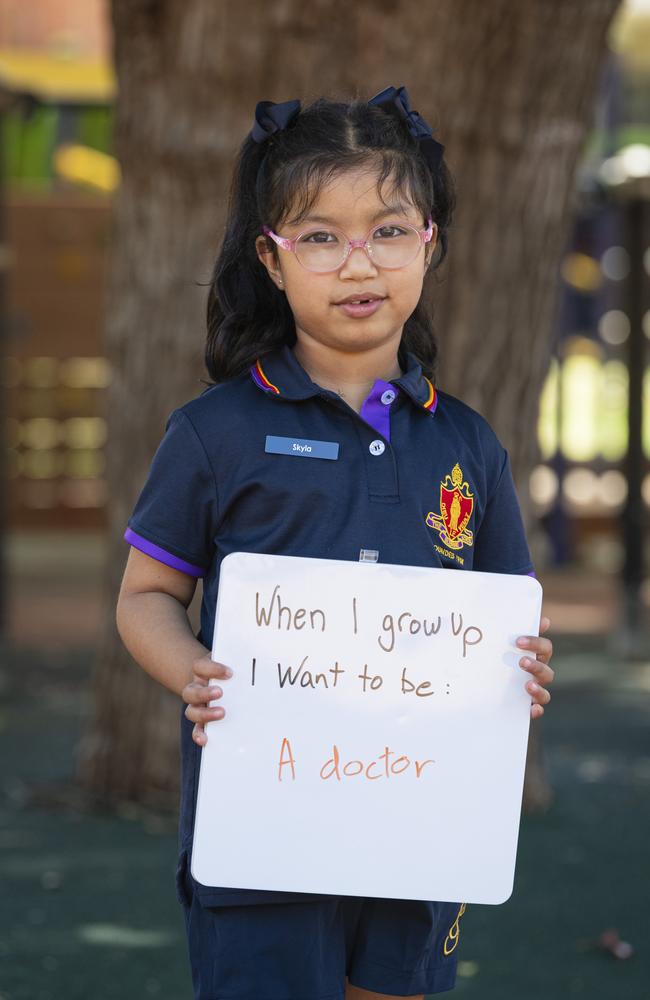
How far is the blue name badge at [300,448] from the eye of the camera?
213 cm

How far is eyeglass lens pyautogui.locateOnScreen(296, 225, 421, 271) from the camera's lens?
212 cm

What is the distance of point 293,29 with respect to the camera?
440cm

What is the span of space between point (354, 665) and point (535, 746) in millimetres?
2827

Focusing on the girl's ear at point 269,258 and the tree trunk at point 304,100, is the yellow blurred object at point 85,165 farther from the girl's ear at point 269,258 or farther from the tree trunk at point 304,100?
the girl's ear at point 269,258

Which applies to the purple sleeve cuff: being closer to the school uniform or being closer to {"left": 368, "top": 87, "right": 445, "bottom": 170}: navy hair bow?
the school uniform

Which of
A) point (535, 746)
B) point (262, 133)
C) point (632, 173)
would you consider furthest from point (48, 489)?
point (262, 133)

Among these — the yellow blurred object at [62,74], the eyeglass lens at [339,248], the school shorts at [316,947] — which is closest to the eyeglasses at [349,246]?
the eyeglass lens at [339,248]

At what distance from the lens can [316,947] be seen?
2.12 metres

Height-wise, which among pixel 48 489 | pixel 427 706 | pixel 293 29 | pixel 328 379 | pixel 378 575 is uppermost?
pixel 293 29

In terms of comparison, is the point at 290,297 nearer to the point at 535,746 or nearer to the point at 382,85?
the point at 382,85

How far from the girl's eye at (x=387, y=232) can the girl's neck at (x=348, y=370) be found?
0.54 ft

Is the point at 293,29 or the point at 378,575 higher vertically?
the point at 293,29

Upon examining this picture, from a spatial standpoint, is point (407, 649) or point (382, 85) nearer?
point (407, 649)

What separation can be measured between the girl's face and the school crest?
219 millimetres
